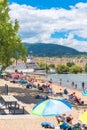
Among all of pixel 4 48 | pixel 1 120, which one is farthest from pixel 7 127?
pixel 4 48

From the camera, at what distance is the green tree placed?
1432 inches

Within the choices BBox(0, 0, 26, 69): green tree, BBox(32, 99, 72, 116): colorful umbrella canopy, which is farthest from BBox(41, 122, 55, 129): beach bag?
BBox(0, 0, 26, 69): green tree

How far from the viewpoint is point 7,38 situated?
120 ft

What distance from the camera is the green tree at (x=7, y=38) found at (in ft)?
119

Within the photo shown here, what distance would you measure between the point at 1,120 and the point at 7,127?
1.47 meters

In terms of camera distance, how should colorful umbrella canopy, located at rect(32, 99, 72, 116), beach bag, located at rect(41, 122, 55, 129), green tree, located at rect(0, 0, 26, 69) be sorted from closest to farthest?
colorful umbrella canopy, located at rect(32, 99, 72, 116)
beach bag, located at rect(41, 122, 55, 129)
green tree, located at rect(0, 0, 26, 69)

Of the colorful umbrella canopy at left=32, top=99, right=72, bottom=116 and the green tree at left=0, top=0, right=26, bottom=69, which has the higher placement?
the green tree at left=0, top=0, right=26, bottom=69

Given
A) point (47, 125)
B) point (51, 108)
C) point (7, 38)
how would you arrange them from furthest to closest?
point (7, 38) → point (47, 125) → point (51, 108)

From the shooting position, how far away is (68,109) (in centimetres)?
1855

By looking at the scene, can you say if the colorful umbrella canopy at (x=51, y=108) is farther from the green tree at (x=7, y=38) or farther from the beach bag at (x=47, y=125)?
the green tree at (x=7, y=38)

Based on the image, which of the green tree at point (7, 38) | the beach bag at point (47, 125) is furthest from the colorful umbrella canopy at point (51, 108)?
the green tree at point (7, 38)

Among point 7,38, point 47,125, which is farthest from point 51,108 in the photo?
point 7,38

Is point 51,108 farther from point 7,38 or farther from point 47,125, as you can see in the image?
point 7,38

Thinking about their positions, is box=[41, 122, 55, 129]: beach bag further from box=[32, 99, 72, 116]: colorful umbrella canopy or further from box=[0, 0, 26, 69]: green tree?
box=[0, 0, 26, 69]: green tree
